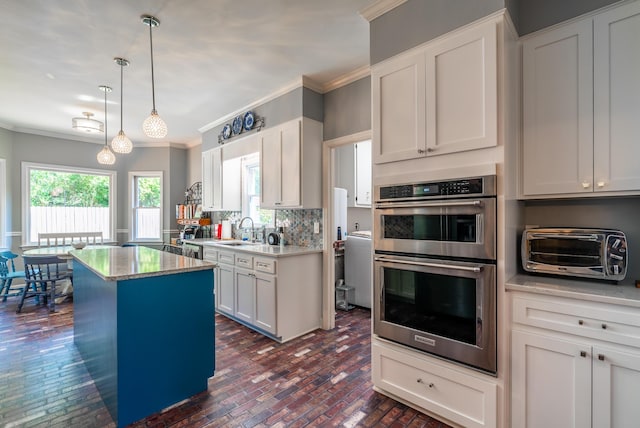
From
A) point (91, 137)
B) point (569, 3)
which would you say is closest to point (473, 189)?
point (569, 3)

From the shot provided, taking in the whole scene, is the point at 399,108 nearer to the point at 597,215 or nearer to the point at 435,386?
the point at 597,215

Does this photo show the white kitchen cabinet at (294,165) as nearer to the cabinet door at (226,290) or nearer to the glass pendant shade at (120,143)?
the cabinet door at (226,290)

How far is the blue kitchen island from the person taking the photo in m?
1.87

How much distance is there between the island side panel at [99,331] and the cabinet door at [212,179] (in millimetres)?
2181

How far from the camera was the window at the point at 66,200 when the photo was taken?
207 inches

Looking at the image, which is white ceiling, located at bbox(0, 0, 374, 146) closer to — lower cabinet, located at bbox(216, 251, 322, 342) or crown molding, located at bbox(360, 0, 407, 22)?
crown molding, located at bbox(360, 0, 407, 22)

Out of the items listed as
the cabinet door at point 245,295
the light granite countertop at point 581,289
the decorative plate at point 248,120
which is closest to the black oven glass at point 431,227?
the light granite countertop at point 581,289

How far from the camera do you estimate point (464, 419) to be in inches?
69.8

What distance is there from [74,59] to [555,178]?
414cm

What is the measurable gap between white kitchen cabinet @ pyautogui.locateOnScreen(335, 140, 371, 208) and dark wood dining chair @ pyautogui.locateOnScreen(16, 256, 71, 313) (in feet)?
13.9

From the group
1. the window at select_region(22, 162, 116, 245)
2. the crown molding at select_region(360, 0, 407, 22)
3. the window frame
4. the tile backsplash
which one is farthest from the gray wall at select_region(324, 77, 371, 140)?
the window at select_region(22, 162, 116, 245)

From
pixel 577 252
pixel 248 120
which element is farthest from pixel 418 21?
pixel 248 120

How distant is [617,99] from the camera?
1.63m

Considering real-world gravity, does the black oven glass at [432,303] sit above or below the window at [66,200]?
below
